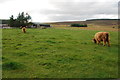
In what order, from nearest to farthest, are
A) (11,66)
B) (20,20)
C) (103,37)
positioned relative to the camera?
1. (11,66)
2. (103,37)
3. (20,20)

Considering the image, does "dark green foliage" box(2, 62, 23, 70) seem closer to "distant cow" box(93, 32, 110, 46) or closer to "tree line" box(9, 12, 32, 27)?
"distant cow" box(93, 32, 110, 46)

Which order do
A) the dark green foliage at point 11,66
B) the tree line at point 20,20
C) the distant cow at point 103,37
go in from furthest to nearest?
1. the tree line at point 20,20
2. the distant cow at point 103,37
3. the dark green foliage at point 11,66

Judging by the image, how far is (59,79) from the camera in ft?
23.1

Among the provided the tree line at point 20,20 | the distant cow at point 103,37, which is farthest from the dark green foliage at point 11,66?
the tree line at point 20,20

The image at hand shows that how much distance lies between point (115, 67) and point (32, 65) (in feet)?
14.6

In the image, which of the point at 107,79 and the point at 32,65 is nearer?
the point at 107,79

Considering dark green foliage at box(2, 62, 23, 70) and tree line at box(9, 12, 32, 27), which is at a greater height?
tree line at box(9, 12, 32, 27)

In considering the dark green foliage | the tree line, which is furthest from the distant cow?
the tree line

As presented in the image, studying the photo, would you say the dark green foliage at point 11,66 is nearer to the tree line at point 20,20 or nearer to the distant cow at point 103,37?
the distant cow at point 103,37

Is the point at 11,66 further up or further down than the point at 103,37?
further down

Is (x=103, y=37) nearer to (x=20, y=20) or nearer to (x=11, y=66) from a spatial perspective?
(x=11, y=66)

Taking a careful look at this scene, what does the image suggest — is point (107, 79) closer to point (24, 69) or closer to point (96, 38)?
point (24, 69)

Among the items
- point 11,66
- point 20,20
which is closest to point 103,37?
point 11,66

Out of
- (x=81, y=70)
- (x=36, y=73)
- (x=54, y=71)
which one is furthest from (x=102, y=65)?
(x=36, y=73)
